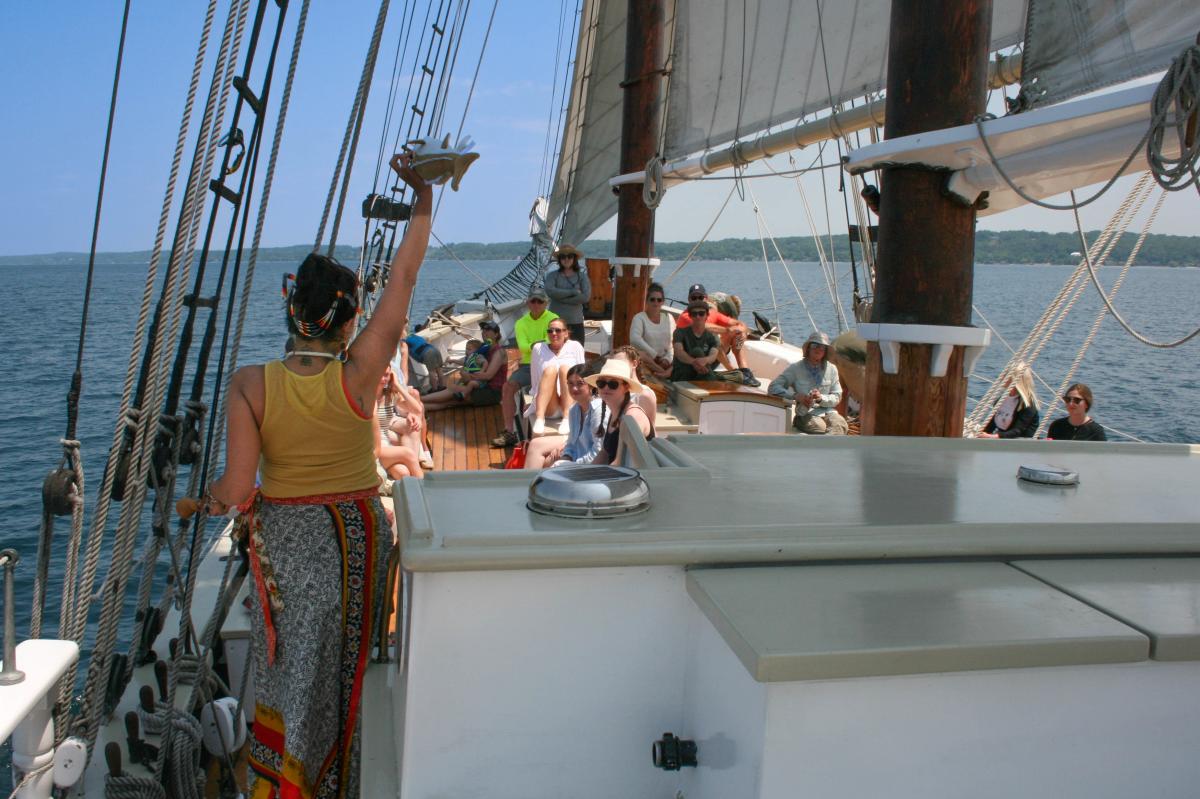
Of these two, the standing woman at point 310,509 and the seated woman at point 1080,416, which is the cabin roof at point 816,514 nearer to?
the standing woman at point 310,509

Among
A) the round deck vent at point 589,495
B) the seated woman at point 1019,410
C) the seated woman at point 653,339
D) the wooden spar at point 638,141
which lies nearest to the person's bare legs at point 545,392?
the seated woman at point 653,339

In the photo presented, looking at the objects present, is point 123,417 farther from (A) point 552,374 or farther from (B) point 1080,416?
(B) point 1080,416

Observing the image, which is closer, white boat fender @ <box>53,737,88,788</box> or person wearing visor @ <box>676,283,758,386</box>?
white boat fender @ <box>53,737,88,788</box>

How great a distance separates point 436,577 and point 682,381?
6329 mm

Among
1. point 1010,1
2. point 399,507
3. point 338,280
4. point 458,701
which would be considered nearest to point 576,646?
point 458,701

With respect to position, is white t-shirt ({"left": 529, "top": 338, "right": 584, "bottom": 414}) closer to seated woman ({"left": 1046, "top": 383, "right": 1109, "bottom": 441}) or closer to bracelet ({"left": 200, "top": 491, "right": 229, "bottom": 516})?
seated woman ({"left": 1046, "top": 383, "right": 1109, "bottom": 441})

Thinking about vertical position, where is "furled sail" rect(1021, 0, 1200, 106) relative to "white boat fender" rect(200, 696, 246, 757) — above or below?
above

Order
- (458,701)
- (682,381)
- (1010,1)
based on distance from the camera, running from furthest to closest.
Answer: (682,381), (1010,1), (458,701)

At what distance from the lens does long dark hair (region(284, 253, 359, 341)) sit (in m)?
2.29

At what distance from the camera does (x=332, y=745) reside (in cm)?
→ 241

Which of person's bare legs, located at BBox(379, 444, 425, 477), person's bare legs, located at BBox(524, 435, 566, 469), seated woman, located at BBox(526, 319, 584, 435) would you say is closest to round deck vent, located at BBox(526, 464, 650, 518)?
person's bare legs, located at BBox(524, 435, 566, 469)

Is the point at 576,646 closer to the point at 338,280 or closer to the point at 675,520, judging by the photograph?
the point at 675,520

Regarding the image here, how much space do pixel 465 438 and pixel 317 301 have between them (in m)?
6.05

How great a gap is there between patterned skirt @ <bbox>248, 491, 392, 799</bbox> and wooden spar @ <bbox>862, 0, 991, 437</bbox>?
197 centimetres
